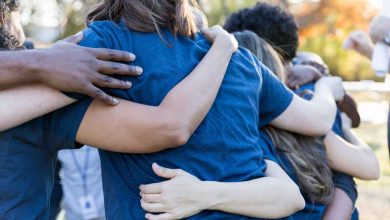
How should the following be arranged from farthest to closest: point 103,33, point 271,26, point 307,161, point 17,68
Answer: point 271,26, point 307,161, point 103,33, point 17,68

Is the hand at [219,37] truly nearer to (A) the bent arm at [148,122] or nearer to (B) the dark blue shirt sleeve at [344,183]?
(A) the bent arm at [148,122]

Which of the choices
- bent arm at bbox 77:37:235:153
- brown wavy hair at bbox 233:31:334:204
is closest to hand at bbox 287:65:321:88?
brown wavy hair at bbox 233:31:334:204

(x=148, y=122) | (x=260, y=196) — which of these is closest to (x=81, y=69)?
(x=148, y=122)

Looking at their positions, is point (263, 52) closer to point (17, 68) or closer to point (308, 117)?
point (308, 117)

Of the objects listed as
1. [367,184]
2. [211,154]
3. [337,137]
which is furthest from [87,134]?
[367,184]

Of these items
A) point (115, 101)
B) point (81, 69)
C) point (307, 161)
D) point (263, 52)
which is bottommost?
point (307, 161)

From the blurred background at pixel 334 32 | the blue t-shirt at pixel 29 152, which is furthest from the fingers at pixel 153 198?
the blurred background at pixel 334 32

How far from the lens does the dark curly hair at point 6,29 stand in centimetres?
192

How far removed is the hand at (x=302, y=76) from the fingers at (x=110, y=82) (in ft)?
4.06

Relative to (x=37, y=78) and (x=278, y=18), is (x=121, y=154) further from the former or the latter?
(x=278, y=18)

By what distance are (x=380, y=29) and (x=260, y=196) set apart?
226 cm

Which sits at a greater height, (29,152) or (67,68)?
(67,68)

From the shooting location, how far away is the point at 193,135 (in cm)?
195

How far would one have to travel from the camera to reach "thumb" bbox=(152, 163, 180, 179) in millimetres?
1944
